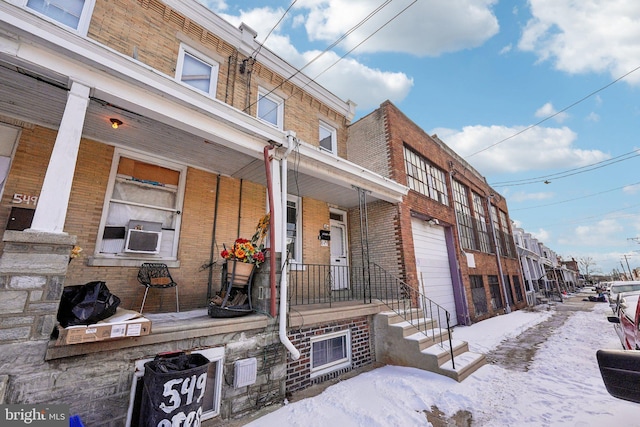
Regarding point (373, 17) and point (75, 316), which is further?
point (373, 17)

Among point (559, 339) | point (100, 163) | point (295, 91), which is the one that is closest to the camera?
point (100, 163)

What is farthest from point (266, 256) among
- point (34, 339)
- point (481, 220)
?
point (481, 220)

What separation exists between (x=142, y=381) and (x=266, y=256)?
2.16 metres

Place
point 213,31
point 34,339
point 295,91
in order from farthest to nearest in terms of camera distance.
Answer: point 295,91
point 213,31
point 34,339

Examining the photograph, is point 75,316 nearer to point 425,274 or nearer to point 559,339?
point 425,274

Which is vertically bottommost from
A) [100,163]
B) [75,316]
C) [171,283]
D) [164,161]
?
[75,316]

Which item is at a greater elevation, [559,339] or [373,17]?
[373,17]

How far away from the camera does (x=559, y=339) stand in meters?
7.44

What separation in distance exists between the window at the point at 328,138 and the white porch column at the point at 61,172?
265 inches

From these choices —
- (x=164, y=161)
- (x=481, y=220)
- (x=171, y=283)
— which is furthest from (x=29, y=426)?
(x=481, y=220)

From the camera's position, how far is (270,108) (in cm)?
765

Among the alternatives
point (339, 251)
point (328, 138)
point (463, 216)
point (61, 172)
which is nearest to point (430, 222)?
point (339, 251)

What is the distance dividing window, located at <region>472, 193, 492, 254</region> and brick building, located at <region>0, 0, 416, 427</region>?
24.7ft

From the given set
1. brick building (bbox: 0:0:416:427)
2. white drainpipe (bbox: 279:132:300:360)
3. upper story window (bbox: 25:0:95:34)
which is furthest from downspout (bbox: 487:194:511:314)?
upper story window (bbox: 25:0:95:34)
